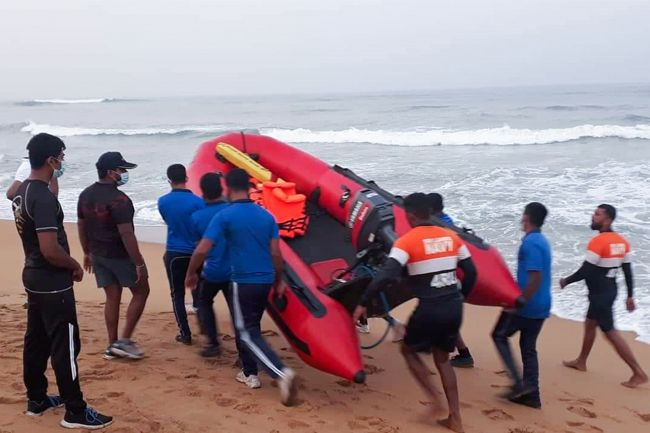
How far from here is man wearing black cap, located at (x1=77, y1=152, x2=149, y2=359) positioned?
3.88 m

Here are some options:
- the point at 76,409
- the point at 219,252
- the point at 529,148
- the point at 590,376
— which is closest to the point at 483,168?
the point at 529,148

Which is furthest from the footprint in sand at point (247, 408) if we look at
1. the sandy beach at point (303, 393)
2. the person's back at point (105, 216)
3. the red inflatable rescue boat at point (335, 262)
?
the person's back at point (105, 216)

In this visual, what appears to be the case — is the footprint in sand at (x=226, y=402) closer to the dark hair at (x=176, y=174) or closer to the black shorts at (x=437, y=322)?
the black shorts at (x=437, y=322)

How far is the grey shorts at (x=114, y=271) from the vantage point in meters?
4.05

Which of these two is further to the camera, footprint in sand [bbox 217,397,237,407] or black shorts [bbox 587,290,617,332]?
black shorts [bbox 587,290,617,332]

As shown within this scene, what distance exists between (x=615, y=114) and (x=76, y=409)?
28.9m

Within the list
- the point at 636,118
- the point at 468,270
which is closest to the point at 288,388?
the point at 468,270

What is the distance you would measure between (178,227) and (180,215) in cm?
9

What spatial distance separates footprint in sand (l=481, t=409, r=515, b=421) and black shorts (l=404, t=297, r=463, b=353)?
62 cm

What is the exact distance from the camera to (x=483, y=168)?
15.3 m

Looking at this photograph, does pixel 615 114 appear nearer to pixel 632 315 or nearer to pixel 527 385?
pixel 632 315

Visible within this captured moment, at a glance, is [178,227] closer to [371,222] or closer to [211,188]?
[211,188]

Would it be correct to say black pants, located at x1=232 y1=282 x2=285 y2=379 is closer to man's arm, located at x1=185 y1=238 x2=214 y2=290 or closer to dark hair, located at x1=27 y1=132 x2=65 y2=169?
man's arm, located at x1=185 y1=238 x2=214 y2=290

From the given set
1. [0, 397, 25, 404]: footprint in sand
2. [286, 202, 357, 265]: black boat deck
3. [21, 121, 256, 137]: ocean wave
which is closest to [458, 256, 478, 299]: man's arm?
[286, 202, 357, 265]: black boat deck
